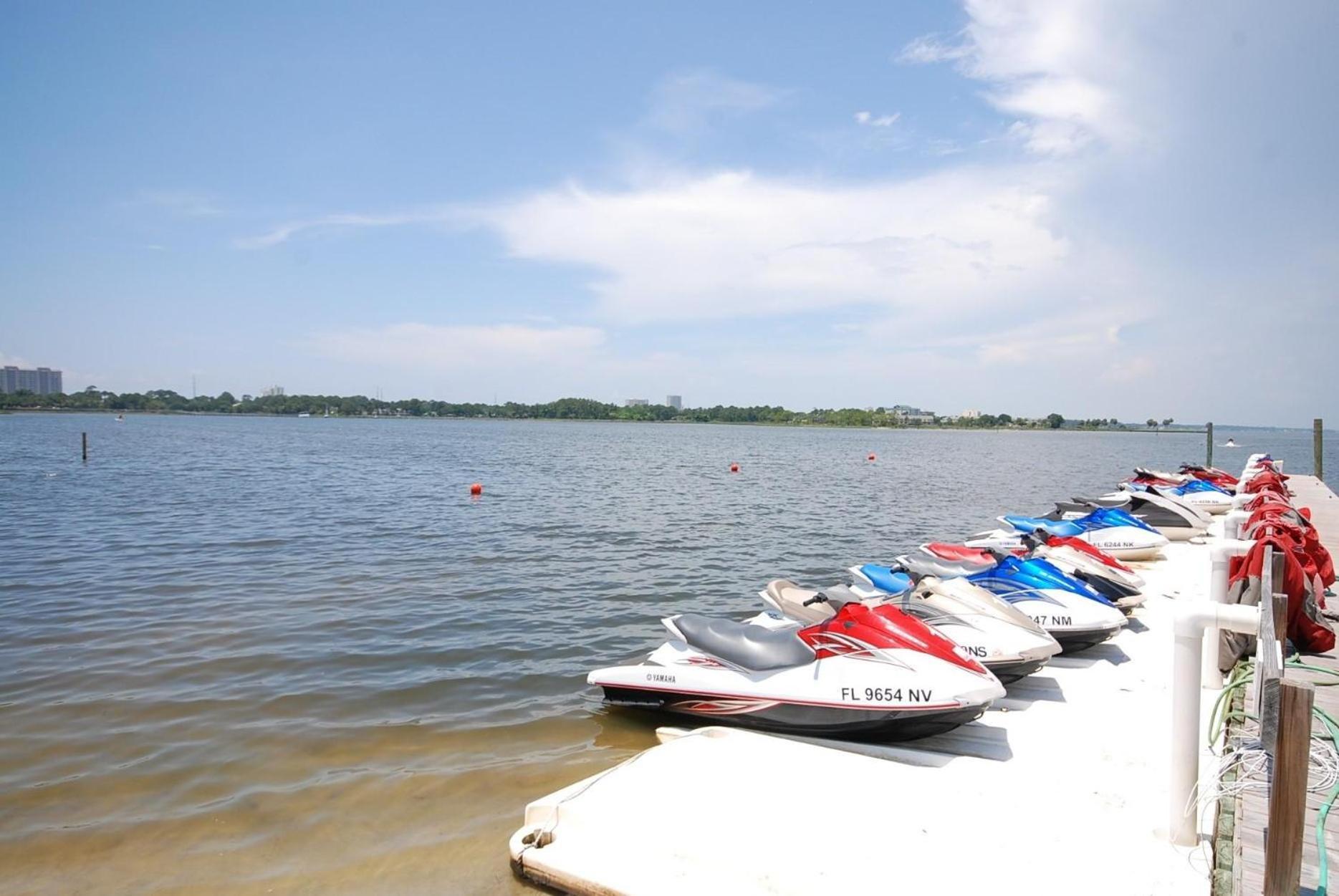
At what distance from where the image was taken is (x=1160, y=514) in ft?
45.8

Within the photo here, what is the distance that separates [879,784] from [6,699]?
7.80 m

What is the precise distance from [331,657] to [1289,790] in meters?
8.31

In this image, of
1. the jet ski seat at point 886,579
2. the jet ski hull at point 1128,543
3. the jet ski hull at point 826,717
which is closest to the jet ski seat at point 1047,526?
the jet ski hull at point 1128,543

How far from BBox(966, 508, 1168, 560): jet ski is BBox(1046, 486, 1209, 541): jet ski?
4.12 ft

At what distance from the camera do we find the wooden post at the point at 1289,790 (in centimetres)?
251

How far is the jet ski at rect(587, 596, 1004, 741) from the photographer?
5.12 metres

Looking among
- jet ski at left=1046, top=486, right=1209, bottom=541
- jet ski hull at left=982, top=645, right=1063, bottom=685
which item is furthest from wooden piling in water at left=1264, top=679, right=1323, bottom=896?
jet ski at left=1046, top=486, right=1209, bottom=541

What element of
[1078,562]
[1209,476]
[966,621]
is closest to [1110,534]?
[1078,562]

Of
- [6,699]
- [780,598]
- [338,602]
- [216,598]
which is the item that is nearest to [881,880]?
[780,598]

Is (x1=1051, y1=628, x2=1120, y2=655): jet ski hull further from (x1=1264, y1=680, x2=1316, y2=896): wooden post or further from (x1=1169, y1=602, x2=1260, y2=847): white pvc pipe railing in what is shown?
(x1=1264, y1=680, x2=1316, y2=896): wooden post

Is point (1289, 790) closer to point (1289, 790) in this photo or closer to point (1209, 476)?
point (1289, 790)

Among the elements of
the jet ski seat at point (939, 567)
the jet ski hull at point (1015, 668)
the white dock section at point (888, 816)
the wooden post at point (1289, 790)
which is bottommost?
the white dock section at point (888, 816)

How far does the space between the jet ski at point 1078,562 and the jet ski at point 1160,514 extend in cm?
510

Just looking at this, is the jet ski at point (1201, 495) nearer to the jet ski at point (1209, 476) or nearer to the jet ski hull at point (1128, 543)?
the jet ski at point (1209, 476)
